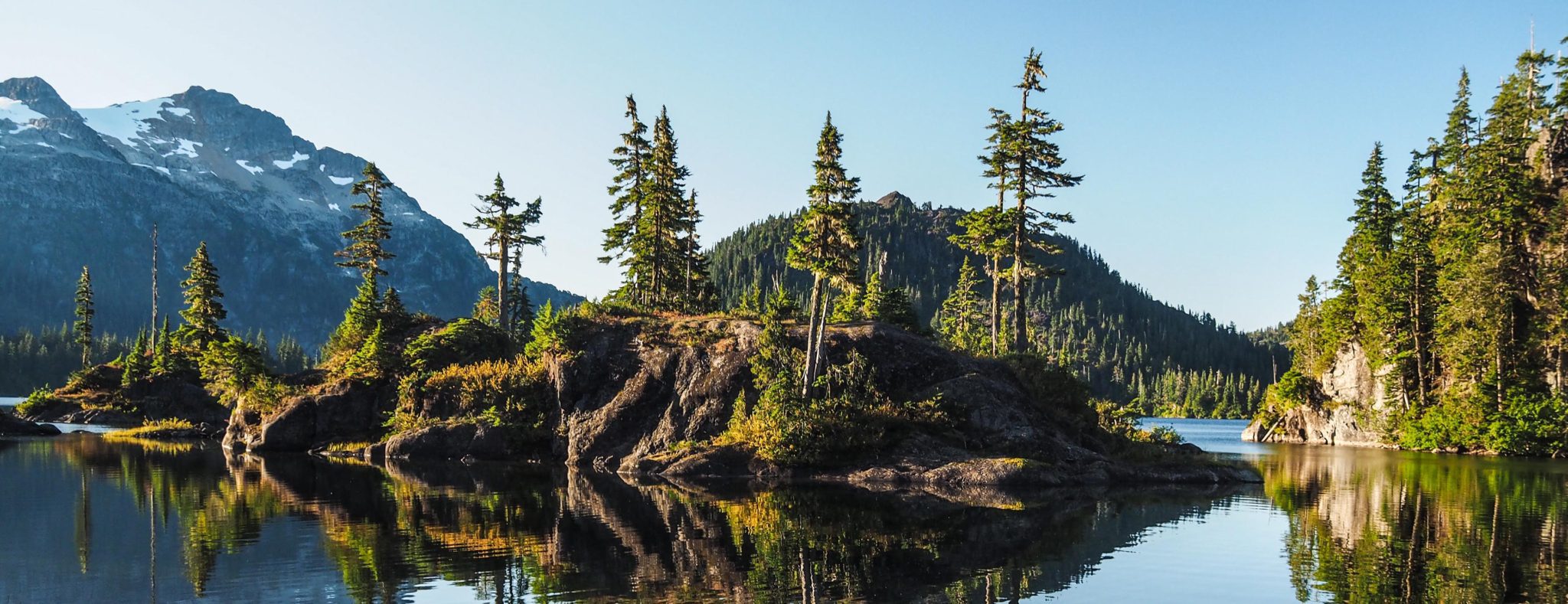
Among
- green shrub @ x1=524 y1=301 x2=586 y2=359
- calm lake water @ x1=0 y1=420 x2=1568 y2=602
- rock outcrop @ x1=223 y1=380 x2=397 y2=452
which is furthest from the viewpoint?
rock outcrop @ x1=223 y1=380 x2=397 y2=452

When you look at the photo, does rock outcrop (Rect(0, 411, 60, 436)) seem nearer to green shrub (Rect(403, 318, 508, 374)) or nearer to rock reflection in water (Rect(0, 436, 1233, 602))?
green shrub (Rect(403, 318, 508, 374))

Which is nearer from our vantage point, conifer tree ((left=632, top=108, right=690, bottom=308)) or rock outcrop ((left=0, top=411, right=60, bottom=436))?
conifer tree ((left=632, top=108, right=690, bottom=308))

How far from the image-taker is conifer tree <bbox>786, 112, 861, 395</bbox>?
4294cm

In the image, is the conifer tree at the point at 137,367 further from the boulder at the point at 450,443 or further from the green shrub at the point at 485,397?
the boulder at the point at 450,443

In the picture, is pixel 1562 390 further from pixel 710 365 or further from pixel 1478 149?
pixel 710 365

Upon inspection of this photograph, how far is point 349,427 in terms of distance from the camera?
55.0 meters

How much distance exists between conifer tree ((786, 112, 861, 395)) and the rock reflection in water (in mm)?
11433

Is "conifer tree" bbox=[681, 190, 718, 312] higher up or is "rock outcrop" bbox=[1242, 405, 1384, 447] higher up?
"conifer tree" bbox=[681, 190, 718, 312]

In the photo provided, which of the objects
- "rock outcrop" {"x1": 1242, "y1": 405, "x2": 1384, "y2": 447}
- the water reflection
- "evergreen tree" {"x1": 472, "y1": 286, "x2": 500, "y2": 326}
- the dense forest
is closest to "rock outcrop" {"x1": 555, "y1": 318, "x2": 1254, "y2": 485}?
the water reflection

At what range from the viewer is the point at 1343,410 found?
80.9m

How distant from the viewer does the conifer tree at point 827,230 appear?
4294cm

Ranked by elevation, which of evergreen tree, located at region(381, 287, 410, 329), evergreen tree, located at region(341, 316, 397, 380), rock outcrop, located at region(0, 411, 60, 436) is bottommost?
rock outcrop, located at region(0, 411, 60, 436)

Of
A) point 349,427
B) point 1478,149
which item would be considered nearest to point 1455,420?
point 1478,149

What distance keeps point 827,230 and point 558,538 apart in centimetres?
2509
